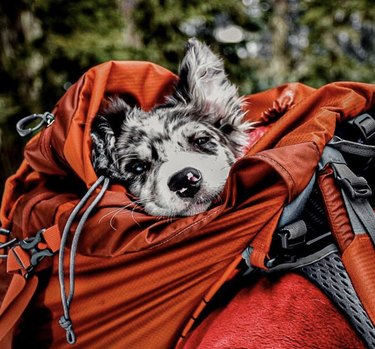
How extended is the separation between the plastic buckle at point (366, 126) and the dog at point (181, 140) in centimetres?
56

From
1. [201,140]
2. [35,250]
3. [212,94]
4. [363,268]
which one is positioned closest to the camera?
[363,268]

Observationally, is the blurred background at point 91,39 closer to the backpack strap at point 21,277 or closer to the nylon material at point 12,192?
the nylon material at point 12,192

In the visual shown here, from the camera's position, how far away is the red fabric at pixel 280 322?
1.26m

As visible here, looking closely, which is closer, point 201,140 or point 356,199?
point 356,199

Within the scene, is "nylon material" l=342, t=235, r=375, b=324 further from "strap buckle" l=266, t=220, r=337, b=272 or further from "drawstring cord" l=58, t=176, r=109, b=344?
"drawstring cord" l=58, t=176, r=109, b=344

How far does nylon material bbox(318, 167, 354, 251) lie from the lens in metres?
1.33

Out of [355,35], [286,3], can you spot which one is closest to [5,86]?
[355,35]

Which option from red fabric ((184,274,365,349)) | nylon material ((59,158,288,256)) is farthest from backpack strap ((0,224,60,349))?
red fabric ((184,274,365,349))

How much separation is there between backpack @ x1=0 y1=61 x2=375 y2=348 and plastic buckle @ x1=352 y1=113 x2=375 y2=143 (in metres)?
0.05

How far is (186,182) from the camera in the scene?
1.75m

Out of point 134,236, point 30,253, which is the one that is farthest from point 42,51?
point 134,236

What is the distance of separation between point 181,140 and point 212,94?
0.30 m

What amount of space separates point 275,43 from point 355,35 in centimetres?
197

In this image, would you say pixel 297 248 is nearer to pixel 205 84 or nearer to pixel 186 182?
pixel 186 182
